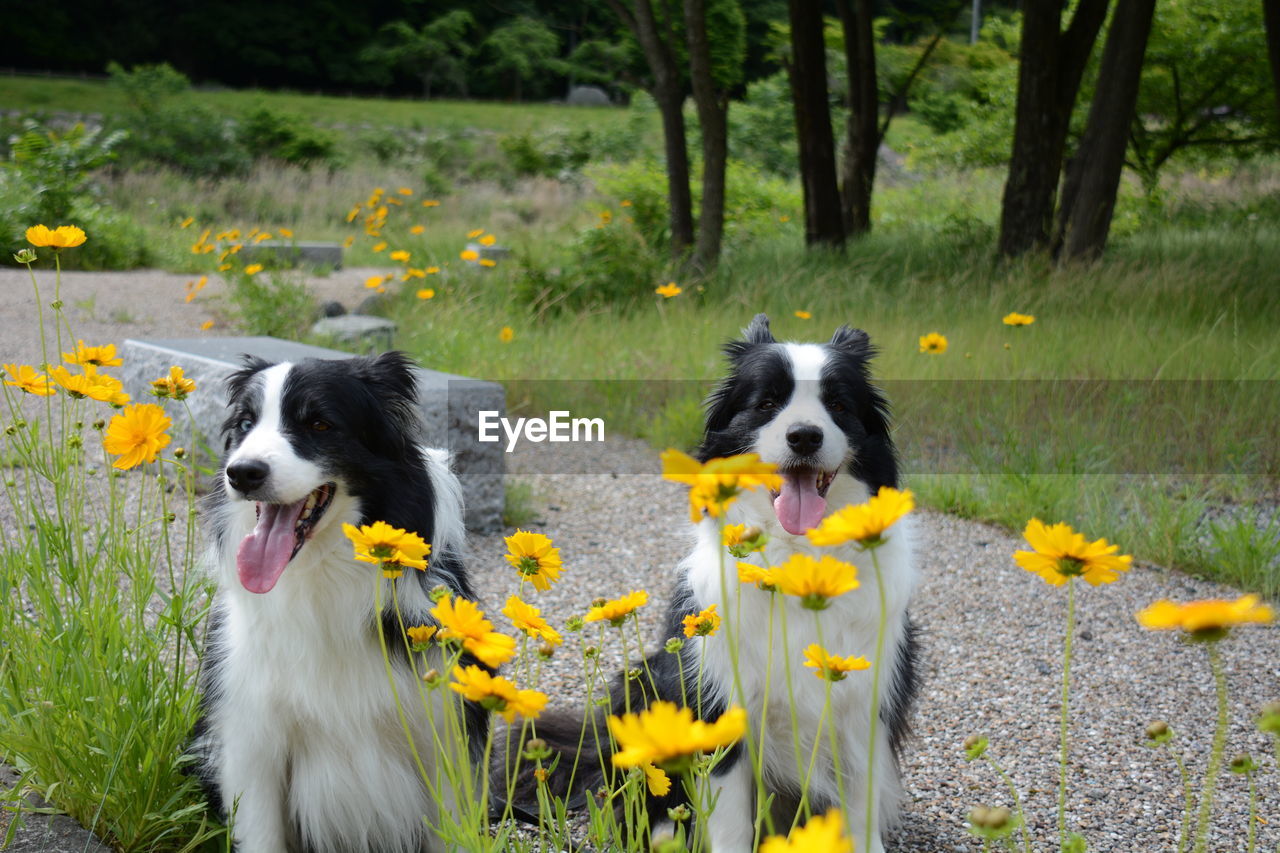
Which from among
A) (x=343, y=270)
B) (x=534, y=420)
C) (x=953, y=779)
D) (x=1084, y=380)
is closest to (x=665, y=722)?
(x=953, y=779)

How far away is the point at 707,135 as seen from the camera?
→ 9.52 metres

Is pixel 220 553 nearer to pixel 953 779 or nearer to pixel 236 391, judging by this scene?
pixel 236 391

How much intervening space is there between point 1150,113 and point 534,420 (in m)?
14.9

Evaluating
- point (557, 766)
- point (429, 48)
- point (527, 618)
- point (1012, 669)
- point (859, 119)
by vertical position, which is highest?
point (429, 48)

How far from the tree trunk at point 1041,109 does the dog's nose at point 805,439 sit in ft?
24.0

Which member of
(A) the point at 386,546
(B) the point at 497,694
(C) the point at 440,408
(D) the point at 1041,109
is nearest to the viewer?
(B) the point at 497,694

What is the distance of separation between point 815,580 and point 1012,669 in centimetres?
299

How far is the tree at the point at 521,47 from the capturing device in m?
38.2

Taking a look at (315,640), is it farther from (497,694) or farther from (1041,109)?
(1041,109)

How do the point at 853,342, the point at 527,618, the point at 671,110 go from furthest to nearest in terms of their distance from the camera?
1. the point at 671,110
2. the point at 853,342
3. the point at 527,618

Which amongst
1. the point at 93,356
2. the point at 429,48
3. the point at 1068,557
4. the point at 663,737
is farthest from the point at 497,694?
the point at 429,48

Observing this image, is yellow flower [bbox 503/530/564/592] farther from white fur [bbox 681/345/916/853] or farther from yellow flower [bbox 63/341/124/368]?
yellow flower [bbox 63/341/124/368]

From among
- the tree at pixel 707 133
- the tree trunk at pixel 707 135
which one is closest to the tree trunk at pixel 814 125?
the tree at pixel 707 133

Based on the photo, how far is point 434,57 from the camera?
129 ft
